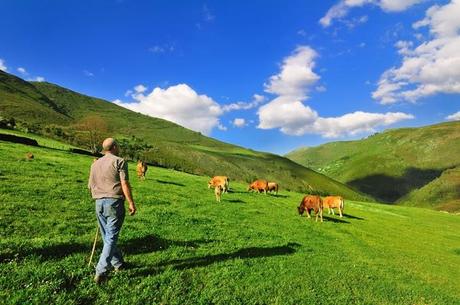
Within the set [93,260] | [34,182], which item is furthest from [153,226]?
[34,182]

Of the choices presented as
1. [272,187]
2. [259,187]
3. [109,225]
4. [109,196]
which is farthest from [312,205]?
[109,196]

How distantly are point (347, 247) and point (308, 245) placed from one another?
3258 mm

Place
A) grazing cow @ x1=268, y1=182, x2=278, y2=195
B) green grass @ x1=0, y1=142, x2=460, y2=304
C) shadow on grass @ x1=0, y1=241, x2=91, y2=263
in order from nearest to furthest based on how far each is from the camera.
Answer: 1. green grass @ x1=0, y1=142, x2=460, y2=304
2. shadow on grass @ x1=0, y1=241, x2=91, y2=263
3. grazing cow @ x1=268, y1=182, x2=278, y2=195

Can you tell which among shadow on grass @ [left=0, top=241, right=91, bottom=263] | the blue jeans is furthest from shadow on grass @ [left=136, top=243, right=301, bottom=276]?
shadow on grass @ [left=0, top=241, right=91, bottom=263]

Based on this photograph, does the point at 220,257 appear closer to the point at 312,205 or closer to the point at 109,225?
the point at 109,225

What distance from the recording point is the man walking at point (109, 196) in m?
11.1

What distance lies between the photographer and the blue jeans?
1098 centimetres

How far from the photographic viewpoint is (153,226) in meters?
17.8

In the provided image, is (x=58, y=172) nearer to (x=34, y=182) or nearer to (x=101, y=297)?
(x=34, y=182)

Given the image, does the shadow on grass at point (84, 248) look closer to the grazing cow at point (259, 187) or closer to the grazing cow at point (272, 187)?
the grazing cow at point (259, 187)

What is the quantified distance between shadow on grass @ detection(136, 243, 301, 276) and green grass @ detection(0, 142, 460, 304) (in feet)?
0.16

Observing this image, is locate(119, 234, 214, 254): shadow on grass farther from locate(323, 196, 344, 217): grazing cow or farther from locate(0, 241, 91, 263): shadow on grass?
locate(323, 196, 344, 217): grazing cow

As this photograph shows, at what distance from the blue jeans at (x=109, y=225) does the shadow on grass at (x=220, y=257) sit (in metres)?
1.29

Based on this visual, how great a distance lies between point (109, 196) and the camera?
11.1 m
